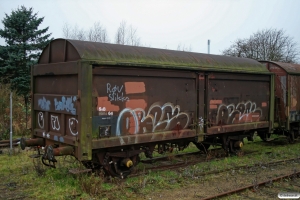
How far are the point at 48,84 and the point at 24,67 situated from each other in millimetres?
11439

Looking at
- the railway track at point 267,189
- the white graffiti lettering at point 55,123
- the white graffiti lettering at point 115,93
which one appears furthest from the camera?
the white graffiti lettering at point 55,123

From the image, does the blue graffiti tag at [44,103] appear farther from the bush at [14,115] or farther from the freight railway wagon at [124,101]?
the bush at [14,115]

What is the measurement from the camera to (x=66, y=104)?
632 cm

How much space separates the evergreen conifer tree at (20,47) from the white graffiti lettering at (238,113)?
38.0 feet

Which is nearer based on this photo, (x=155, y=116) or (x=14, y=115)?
(x=155, y=116)

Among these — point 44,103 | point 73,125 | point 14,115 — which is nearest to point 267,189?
point 73,125

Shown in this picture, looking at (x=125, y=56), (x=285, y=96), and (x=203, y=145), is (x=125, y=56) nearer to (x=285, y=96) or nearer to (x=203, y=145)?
(x=203, y=145)

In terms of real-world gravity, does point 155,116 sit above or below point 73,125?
above

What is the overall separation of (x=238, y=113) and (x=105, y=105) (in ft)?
15.1

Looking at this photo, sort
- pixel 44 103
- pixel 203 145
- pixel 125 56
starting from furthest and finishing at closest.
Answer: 1. pixel 203 145
2. pixel 44 103
3. pixel 125 56

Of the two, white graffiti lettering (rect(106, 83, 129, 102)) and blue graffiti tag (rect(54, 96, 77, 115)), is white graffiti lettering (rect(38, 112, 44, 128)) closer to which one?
blue graffiti tag (rect(54, 96, 77, 115))

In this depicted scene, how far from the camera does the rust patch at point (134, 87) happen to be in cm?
659

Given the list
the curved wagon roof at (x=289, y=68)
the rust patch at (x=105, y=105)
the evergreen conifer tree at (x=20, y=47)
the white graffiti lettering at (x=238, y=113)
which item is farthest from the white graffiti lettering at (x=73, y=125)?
the evergreen conifer tree at (x=20, y=47)

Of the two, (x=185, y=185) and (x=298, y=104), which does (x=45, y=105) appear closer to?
(x=185, y=185)
